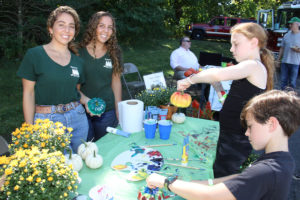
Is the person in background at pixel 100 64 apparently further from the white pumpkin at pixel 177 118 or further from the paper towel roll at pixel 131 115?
the white pumpkin at pixel 177 118

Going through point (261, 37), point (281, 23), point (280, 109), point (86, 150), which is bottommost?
point (86, 150)

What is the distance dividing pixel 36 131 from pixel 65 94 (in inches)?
27.9

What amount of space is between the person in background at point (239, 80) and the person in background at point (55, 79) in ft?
3.09

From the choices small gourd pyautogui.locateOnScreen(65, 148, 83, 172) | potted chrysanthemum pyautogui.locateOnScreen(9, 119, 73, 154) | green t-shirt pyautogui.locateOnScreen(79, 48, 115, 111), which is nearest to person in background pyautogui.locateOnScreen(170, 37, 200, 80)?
green t-shirt pyautogui.locateOnScreen(79, 48, 115, 111)

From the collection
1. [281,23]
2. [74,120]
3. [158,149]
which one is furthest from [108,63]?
[281,23]

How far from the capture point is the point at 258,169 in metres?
0.95

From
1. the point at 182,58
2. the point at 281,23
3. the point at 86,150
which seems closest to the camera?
the point at 86,150

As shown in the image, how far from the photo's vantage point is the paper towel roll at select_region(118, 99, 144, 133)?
2.00m

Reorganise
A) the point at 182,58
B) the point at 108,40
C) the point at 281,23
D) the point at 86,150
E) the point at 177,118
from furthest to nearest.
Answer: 1. the point at 281,23
2. the point at 182,58
3. the point at 108,40
4. the point at 177,118
5. the point at 86,150

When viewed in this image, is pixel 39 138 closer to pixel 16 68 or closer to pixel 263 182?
pixel 263 182

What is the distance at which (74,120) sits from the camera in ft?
6.50

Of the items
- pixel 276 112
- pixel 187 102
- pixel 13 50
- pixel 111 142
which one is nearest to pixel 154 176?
pixel 276 112

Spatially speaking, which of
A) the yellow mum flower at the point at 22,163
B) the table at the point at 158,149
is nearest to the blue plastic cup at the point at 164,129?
the table at the point at 158,149

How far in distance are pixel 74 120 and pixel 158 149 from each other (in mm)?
727
